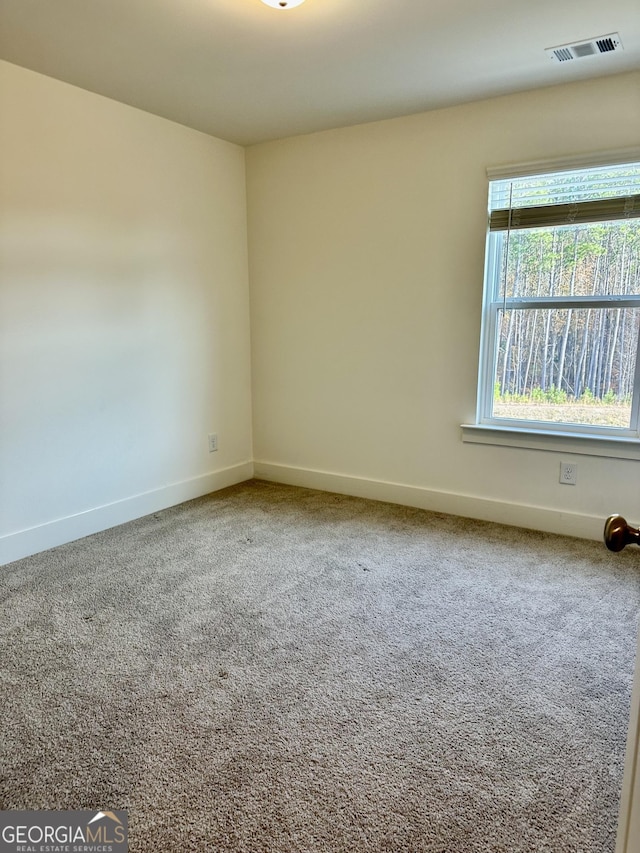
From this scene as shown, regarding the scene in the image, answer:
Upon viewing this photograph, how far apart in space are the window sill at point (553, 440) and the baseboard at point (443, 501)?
1.20ft

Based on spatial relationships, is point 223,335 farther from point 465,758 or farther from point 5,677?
point 465,758

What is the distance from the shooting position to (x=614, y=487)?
2.95m

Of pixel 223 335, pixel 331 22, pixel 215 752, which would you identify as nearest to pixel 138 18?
pixel 331 22

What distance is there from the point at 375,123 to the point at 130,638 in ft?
10.3

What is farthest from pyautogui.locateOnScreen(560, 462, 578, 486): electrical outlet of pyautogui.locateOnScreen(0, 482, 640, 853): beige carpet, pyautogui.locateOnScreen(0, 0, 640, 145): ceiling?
pyautogui.locateOnScreen(0, 0, 640, 145): ceiling

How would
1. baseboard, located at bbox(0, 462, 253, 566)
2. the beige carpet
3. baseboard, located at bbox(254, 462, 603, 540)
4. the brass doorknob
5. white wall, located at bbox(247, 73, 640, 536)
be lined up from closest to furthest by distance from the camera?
the brass doorknob < the beige carpet < baseboard, located at bbox(0, 462, 253, 566) < white wall, located at bbox(247, 73, 640, 536) < baseboard, located at bbox(254, 462, 603, 540)

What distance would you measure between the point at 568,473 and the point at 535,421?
13.5 inches

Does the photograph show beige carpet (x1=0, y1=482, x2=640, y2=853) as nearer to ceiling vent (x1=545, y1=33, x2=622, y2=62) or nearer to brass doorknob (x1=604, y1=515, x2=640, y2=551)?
brass doorknob (x1=604, y1=515, x2=640, y2=551)

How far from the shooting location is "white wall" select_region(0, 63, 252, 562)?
2.70 m

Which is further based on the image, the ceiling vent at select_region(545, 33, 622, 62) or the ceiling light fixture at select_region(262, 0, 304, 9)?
the ceiling vent at select_region(545, 33, 622, 62)

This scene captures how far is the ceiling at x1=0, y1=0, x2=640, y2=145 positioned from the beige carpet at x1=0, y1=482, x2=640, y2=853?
2.39 meters

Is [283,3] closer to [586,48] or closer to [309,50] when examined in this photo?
[309,50]

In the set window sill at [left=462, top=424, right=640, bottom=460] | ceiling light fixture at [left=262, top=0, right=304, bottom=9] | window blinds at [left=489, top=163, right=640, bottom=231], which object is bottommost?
window sill at [left=462, top=424, right=640, bottom=460]

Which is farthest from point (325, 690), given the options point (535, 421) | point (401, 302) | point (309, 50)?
point (309, 50)
